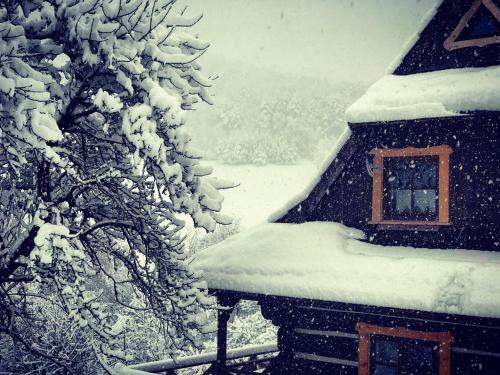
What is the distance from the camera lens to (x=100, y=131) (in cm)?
603

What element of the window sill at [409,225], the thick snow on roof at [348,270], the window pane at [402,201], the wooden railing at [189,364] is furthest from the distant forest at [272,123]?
the window sill at [409,225]

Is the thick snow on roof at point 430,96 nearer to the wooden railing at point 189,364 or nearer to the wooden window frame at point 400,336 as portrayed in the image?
the wooden window frame at point 400,336

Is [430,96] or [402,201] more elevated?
[430,96]

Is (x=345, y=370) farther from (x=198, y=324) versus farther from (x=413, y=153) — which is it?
(x=413, y=153)

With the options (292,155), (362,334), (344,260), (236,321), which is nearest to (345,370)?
(362,334)

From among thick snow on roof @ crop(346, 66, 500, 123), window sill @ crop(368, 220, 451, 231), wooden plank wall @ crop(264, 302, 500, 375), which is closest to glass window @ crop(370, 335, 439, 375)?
wooden plank wall @ crop(264, 302, 500, 375)

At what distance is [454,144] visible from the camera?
686 centimetres

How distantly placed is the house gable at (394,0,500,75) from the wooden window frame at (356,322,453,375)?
4.13m

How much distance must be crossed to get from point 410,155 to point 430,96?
920 millimetres

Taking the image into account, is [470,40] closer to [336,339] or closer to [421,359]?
[421,359]

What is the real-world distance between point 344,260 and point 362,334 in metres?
1.20

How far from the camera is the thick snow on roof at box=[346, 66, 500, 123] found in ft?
21.0

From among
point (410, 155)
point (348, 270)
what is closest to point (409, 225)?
point (410, 155)

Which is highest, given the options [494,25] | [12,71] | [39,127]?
[494,25]
